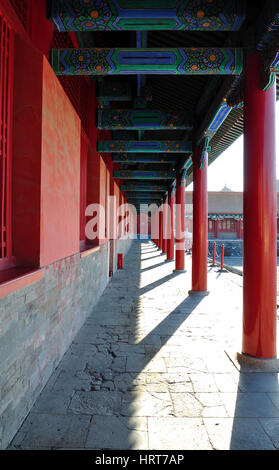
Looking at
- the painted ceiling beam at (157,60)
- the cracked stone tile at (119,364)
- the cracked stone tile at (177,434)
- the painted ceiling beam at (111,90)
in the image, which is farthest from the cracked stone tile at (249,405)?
the painted ceiling beam at (111,90)

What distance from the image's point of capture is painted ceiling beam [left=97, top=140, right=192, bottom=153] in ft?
23.0

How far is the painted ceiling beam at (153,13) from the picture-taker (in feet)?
9.45

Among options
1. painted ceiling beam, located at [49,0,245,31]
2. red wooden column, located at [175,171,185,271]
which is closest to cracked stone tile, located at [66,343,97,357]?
painted ceiling beam, located at [49,0,245,31]

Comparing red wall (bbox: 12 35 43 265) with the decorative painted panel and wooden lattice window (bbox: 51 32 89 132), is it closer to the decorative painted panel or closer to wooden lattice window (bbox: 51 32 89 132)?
wooden lattice window (bbox: 51 32 89 132)

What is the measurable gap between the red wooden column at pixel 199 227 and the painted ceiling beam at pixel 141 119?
1010 millimetres

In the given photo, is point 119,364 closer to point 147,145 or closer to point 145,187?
point 147,145

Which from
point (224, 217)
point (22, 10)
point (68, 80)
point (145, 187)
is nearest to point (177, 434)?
point (22, 10)

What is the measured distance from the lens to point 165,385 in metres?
2.87

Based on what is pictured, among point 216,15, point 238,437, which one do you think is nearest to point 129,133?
point 216,15

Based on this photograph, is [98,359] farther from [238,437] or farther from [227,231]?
[227,231]

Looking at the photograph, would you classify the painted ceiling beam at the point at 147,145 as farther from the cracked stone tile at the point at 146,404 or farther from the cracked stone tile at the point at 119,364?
the cracked stone tile at the point at 146,404

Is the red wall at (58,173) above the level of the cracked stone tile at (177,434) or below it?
above

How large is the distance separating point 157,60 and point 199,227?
430cm

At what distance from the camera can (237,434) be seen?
84.7 inches
